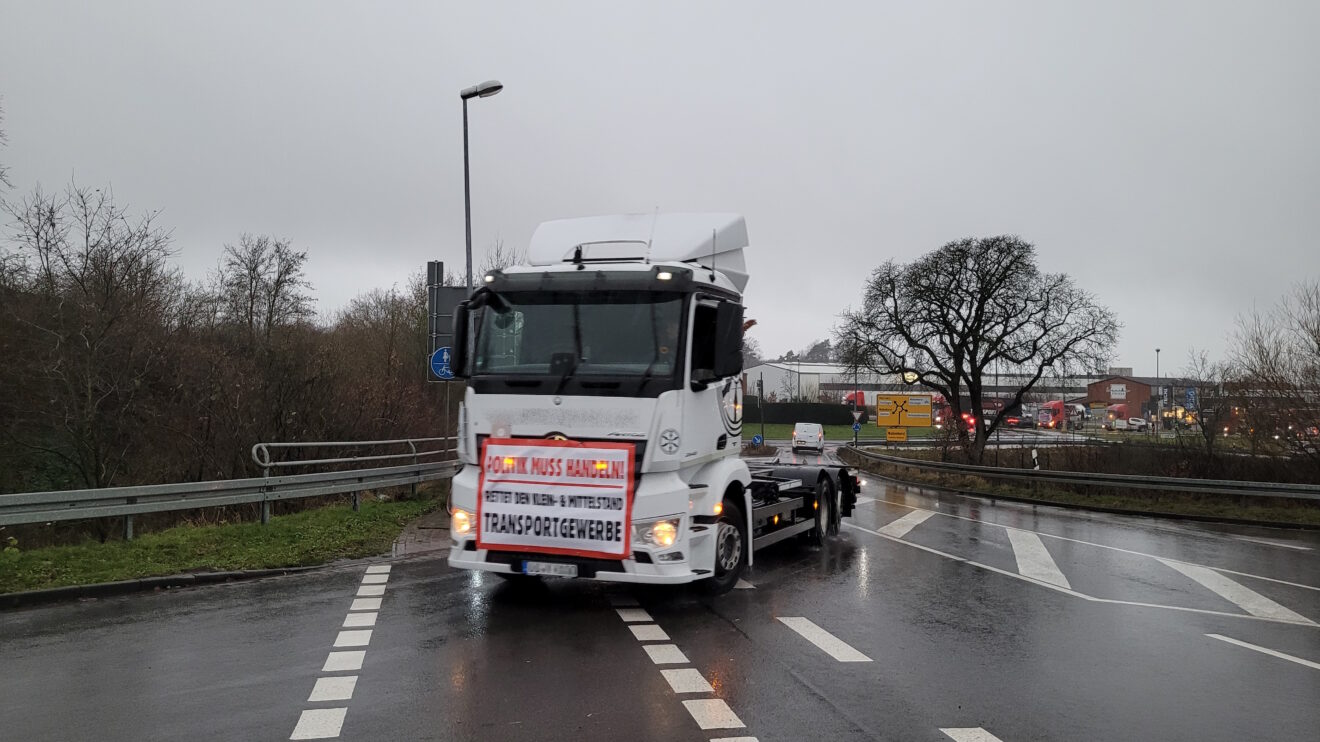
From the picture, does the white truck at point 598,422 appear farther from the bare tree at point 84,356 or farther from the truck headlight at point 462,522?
the bare tree at point 84,356

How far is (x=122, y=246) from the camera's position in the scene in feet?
66.4

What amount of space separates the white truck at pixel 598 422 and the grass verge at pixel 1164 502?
47.9 feet

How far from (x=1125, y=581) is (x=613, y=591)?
6.32 meters

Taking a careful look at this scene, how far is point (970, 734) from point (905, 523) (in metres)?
12.5

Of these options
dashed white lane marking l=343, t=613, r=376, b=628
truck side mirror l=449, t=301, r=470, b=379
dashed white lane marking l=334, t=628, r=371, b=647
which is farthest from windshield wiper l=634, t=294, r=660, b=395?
dashed white lane marking l=343, t=613, r=376, b=628

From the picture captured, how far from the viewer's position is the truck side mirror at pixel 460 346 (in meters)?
8.37

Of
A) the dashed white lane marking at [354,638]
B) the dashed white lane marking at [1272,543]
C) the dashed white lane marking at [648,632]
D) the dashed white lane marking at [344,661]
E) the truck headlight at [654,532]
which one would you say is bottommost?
the dashed white lane marking at [1272,543]

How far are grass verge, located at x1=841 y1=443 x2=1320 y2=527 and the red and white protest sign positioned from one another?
51.4ft

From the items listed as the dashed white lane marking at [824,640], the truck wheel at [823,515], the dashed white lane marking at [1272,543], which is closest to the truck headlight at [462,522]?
the dashed white lane marking at [824,640]

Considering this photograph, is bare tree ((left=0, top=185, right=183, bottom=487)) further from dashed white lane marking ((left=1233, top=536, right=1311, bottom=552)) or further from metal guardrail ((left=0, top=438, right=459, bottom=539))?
dashed white lane marking ((left=1233, top=536, right=1311, bottom=552))

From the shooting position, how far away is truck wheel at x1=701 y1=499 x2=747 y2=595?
8609 millimetres

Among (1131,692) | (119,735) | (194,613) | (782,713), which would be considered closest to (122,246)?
(194,613)

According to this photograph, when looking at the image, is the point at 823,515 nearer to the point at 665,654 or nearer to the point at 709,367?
the point at 709,367

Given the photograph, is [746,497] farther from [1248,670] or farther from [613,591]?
[1248,670]
